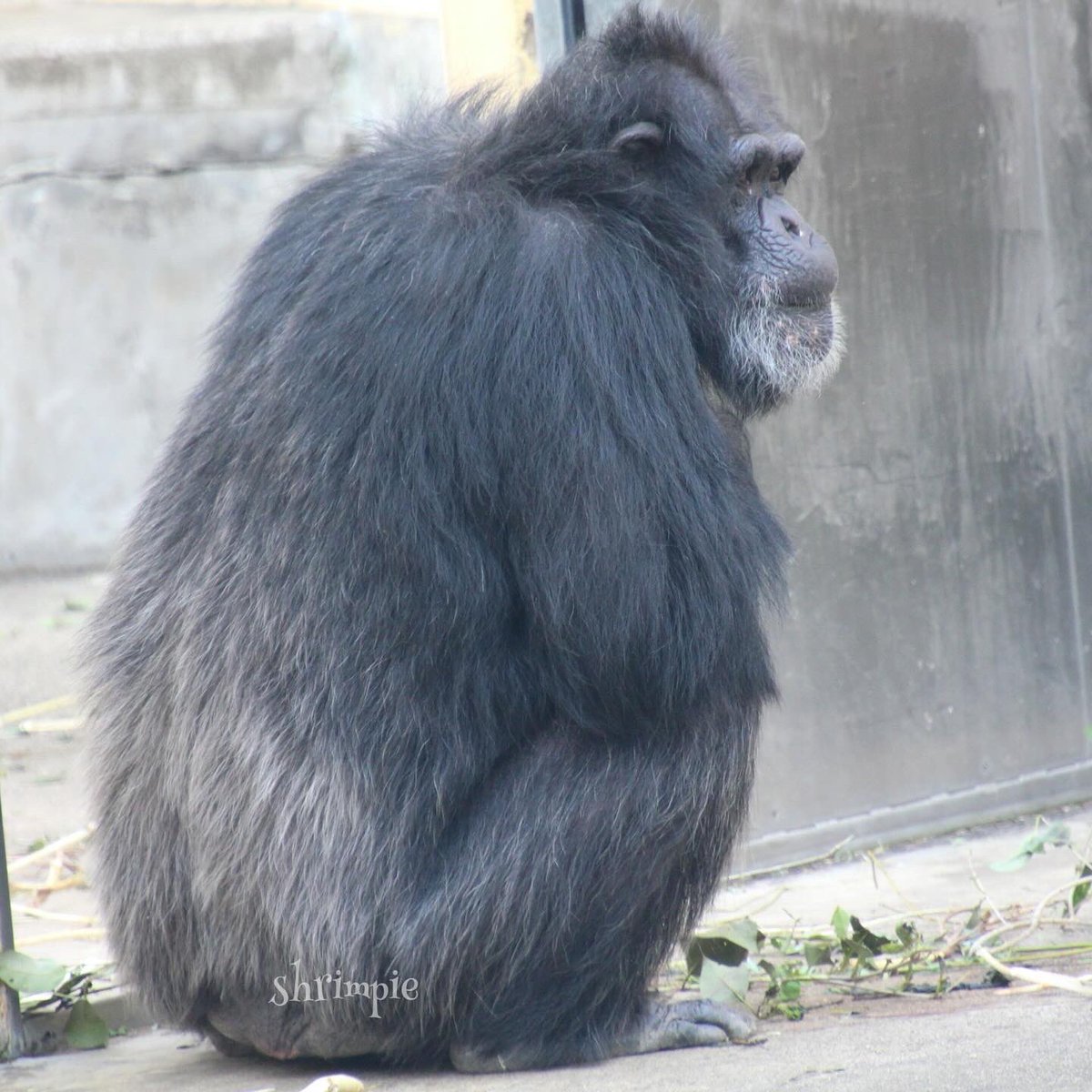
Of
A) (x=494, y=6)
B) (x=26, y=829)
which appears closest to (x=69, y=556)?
(x=26, y=829)

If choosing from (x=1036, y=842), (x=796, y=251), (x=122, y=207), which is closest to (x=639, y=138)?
(x=796, y=251)

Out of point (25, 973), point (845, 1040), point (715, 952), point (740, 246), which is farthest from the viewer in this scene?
point (740, 246)

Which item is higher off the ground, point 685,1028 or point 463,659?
point 463,659

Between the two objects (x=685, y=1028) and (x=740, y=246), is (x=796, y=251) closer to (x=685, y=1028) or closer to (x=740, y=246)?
(x=740, y=246)

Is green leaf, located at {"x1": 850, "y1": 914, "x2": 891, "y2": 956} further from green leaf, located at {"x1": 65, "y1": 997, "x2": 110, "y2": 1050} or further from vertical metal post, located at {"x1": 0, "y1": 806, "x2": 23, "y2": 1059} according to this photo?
vertical metal post, located at {"x1": 0, "y1": 806, "x2": 23, "y2": 1059}

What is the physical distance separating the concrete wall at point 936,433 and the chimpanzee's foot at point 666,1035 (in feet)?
5.51

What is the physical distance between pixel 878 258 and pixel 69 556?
7155mm

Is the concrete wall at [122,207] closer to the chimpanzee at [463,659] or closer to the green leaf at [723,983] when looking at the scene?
the chimpanzee at [463,659]

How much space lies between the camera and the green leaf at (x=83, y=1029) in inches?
145

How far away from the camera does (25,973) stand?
346cm

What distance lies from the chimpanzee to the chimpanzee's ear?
Result: 27 centimetres

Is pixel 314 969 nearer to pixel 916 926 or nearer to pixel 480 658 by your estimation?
pixel 480 658

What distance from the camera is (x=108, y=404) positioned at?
1105 cm

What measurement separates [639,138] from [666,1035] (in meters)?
1.77
